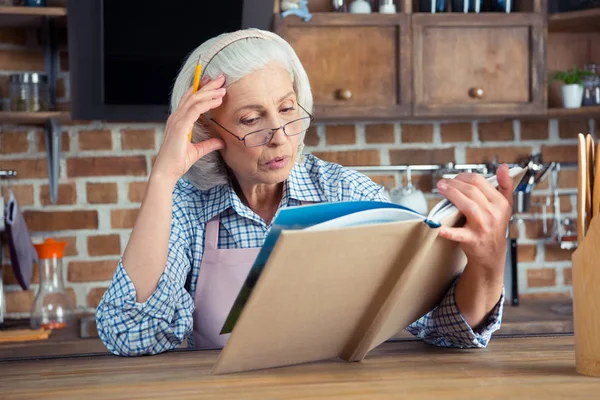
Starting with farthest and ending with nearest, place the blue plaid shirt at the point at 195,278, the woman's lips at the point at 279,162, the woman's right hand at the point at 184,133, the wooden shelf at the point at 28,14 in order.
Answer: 1. the wooden shelf at the point at 28,14
2. the woman's lips at the point at 279,162
3. the woman's right hand at the point at 184,133
4. the blue plaid shirt at the point at 195,278

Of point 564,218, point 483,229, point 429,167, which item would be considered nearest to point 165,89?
point 429,167

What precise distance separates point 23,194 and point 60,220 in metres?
0.15

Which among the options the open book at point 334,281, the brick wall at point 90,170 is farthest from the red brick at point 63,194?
the open book at point 334,281

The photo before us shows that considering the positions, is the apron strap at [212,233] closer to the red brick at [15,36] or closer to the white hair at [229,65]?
the white hair at [229,65]

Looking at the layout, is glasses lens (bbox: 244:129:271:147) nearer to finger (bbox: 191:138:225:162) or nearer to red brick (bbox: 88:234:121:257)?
finger (bbox: 191:138:225:162)

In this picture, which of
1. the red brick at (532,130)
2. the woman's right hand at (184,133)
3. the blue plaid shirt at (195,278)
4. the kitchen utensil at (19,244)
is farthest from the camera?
the red brick at (532,130)

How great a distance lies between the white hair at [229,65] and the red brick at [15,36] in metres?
1.29

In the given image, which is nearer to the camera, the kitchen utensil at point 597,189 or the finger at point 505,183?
the kitchen utensil at point 597,189

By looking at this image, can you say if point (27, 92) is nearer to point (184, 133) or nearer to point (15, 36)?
point (15, 36)

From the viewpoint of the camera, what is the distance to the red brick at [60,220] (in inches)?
106

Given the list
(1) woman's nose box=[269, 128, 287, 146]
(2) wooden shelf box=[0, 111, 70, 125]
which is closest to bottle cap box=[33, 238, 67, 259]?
(2) wooden shelf box=[0, 111, 70, 125]

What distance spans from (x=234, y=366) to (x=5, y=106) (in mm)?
1917

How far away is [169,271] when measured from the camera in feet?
4.56

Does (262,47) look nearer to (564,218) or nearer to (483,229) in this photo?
(483,229)
